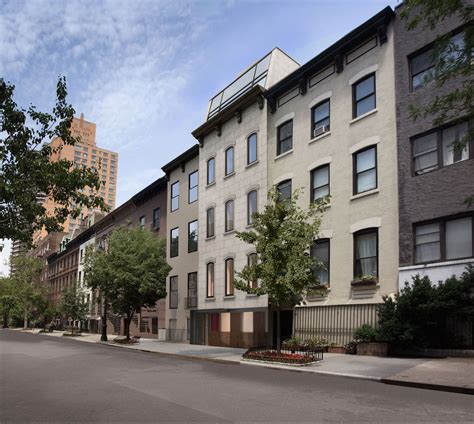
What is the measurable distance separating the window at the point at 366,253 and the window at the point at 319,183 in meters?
3.01

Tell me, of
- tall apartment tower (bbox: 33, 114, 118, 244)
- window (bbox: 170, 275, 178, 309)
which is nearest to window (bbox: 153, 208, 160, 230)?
window (bbox: 170, 275, 178, 309)

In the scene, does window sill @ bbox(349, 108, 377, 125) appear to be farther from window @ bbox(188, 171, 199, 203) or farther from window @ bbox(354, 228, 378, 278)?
window @ bbox(188, 171, 199, 203)

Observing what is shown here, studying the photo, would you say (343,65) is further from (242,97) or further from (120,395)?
(120,395)

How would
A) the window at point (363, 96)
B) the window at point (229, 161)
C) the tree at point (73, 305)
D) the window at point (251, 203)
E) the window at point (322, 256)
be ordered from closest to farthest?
the window at point (363, 96)
the window at point (322, 256)
the window at point (251, 203)
the window at point (229, 161)
the tree at point (73, 305)

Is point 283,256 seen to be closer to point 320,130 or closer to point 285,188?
point 285,188

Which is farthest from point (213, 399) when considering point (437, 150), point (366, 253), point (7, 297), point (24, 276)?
point (7, 297)

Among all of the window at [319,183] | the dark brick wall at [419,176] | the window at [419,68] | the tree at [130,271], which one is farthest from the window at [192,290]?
the window at [419,68]

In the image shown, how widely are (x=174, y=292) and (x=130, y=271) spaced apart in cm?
454

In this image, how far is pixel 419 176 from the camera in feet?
61.4

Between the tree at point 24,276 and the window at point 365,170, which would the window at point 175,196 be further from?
the tree at point 24,276

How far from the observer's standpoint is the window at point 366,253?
2031cm

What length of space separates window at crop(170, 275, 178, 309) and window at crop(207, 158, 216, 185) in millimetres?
7506

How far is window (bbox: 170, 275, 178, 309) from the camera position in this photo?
3506 cm

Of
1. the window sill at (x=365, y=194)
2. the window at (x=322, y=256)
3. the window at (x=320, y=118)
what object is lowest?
the window at (x=322, y=256)
